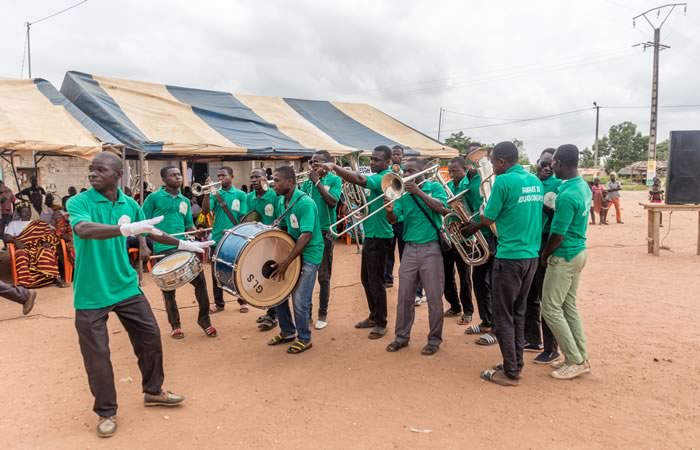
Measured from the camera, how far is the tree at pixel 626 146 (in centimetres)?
6125

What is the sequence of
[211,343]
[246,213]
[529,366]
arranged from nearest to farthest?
[529,366] → [211,343] → [246,213]

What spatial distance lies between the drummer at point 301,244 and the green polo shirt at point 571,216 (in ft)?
7.42

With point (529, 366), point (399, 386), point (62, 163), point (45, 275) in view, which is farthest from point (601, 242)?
point (62, 163)

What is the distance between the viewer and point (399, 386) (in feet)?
14.2

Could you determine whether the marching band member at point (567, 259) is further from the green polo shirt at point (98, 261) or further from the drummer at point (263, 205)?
the green polo shirt at point (98, 261)

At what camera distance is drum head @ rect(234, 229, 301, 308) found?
182 inches

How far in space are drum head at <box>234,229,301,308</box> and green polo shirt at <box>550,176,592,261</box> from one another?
2.51m

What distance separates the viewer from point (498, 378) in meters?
4.36

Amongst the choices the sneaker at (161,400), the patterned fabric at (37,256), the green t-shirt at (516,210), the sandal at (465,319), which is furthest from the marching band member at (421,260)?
the patterned fabric at (37,256)

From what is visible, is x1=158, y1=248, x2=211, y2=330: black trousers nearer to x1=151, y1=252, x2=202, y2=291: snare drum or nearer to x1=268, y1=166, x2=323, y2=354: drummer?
x1=151, y1=252, x2=202, y2=291: snare drum

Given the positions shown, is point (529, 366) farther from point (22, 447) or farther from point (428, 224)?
point (22, 447)

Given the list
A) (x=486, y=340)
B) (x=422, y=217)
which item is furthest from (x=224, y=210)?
(x=486, y=340)

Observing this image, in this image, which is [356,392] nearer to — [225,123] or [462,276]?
[462,276]

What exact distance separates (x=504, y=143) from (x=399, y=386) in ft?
7.73
